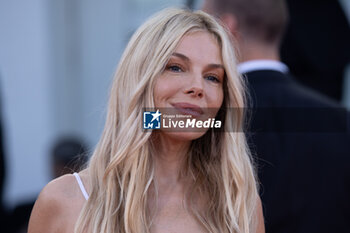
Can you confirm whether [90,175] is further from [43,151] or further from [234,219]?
[43,151]

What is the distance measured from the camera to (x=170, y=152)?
8.14ft

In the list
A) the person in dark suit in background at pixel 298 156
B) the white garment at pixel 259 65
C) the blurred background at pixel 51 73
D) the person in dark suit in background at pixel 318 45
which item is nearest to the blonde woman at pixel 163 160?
the person in dark suit in background at pixel 298 156

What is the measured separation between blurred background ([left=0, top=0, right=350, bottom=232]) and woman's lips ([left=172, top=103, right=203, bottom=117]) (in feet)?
7.79

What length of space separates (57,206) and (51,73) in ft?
9.44

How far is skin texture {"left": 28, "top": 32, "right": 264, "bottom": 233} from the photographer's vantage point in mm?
2320

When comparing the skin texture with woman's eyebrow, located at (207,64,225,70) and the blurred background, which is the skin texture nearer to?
woman's eyebrow, located at (207,64,225,70)

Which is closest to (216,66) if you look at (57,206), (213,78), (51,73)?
(213,78)

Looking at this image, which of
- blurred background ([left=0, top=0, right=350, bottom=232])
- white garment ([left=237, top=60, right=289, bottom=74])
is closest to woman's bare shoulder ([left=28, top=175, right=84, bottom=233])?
white garment ([left=237, top=60, right=289, bottom=74])

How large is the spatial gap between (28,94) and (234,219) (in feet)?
9.84

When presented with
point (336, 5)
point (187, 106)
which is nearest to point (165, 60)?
point (187, 106)

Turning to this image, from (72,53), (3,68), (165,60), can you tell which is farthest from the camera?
(72,53)

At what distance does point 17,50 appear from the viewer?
194 inches

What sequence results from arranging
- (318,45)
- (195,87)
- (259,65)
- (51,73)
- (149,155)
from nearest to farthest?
(195,87), (149,155), (259,65), (318,45), (51,73)

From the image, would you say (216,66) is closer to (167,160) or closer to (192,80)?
(192,80)
